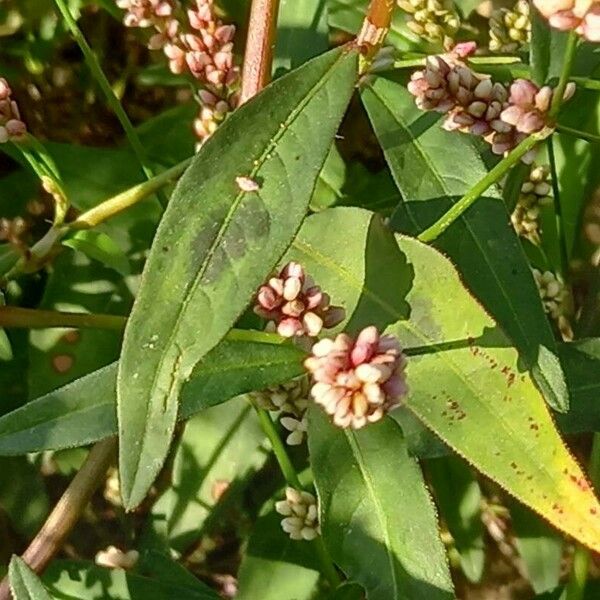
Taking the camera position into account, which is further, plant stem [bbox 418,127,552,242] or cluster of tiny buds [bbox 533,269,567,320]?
cluster of tiny buds [bbox 533,269,567,320]

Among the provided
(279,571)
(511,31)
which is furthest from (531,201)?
(279,571)

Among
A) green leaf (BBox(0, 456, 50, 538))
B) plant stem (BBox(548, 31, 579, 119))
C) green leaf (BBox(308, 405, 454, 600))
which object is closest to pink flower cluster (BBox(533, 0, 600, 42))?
plant stem (BBox(548, 31, 579, 119))

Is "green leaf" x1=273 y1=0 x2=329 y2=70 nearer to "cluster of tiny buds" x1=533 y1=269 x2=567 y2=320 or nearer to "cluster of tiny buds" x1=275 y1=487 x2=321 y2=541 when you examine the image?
"cluster of tiny buds" x1=533 y1=269 x2=567 y2=320

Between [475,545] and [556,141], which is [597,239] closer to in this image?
[556,141]

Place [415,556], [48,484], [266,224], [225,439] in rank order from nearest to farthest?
1. [266,224]
2. [415,556]
3. [225,439]
4. [48,484]

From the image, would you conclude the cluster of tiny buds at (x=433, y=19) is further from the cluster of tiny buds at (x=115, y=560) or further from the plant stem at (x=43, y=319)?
the cluster of tiny buds at (x=115, y=560)

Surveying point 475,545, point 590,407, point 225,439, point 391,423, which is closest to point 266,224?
point 391,423
